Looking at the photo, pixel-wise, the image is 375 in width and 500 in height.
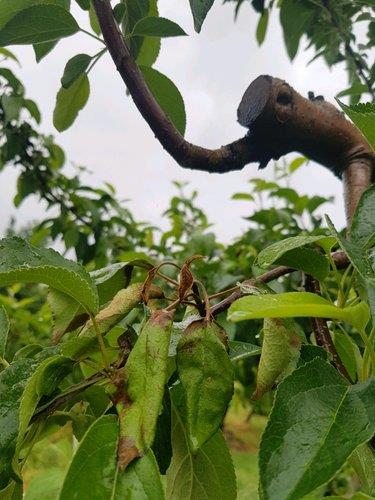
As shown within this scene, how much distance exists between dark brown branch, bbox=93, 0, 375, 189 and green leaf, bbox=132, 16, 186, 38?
0.20 ft

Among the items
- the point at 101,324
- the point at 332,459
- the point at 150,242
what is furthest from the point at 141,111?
the point at 150,242

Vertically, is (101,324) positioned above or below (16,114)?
below

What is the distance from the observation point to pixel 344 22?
1.46m

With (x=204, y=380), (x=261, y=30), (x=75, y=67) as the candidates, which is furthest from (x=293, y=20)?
(x=204, y=380)

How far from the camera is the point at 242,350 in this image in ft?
1.76

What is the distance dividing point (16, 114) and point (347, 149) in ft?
4.66

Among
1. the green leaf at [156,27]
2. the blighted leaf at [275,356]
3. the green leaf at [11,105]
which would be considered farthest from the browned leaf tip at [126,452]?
the green leaf at [11,105]

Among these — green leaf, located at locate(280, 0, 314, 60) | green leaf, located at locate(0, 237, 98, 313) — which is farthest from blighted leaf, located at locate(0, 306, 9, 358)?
green leaf, located at locate(280, 0, 314, 60)

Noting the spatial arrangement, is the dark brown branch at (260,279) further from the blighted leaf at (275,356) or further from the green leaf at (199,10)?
the green leaf at (199,10)

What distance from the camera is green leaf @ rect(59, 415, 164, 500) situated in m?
0.33

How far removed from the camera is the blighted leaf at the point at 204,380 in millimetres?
366

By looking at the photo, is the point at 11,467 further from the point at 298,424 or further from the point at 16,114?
the point at 16,114

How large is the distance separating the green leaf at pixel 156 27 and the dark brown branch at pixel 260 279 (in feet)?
0.97

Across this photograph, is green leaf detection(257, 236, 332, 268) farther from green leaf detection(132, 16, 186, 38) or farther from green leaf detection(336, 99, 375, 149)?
green leaf detection(132, 16, 186, 38)
